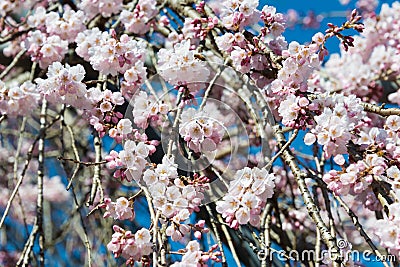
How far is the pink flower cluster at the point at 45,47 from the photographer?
1892 millimetres

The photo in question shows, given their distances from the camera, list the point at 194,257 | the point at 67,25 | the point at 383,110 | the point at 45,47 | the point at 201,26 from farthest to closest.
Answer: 1. the point at 67,25
2. the point at 45,47
3. the point at 201,26
4. the point at 383,110
5. the point at 194,257

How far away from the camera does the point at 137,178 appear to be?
1.33 metres

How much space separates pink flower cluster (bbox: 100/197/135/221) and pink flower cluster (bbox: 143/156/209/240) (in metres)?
0.07

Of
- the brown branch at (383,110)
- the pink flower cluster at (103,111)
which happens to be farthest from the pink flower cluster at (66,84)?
the brown branch at (383,110)

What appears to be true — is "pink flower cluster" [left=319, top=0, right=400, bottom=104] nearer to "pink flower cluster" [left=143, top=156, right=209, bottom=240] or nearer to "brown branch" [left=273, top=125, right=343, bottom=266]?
"brown branch" [left=273, top=125, right=343, bottom=266]

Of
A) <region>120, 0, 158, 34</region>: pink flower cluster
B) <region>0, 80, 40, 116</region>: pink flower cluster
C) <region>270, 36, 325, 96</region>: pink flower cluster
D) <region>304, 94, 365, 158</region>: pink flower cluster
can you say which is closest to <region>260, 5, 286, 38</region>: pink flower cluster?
<region>270, 36, 325, 96</region>: pink flower cluster

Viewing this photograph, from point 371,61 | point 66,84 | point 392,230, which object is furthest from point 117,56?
point 371,61

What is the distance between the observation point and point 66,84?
150 centimetres

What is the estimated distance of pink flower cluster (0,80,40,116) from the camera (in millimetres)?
1777

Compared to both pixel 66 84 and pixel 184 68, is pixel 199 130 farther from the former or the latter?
pixel 66 84

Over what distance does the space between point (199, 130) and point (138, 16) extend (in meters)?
0.80

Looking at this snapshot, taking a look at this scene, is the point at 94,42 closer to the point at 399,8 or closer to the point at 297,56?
the point at 297,56

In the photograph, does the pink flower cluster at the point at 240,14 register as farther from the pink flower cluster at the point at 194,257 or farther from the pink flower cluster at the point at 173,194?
the pink flower cluster at the point at 194,257

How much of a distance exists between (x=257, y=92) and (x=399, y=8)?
173 cm
